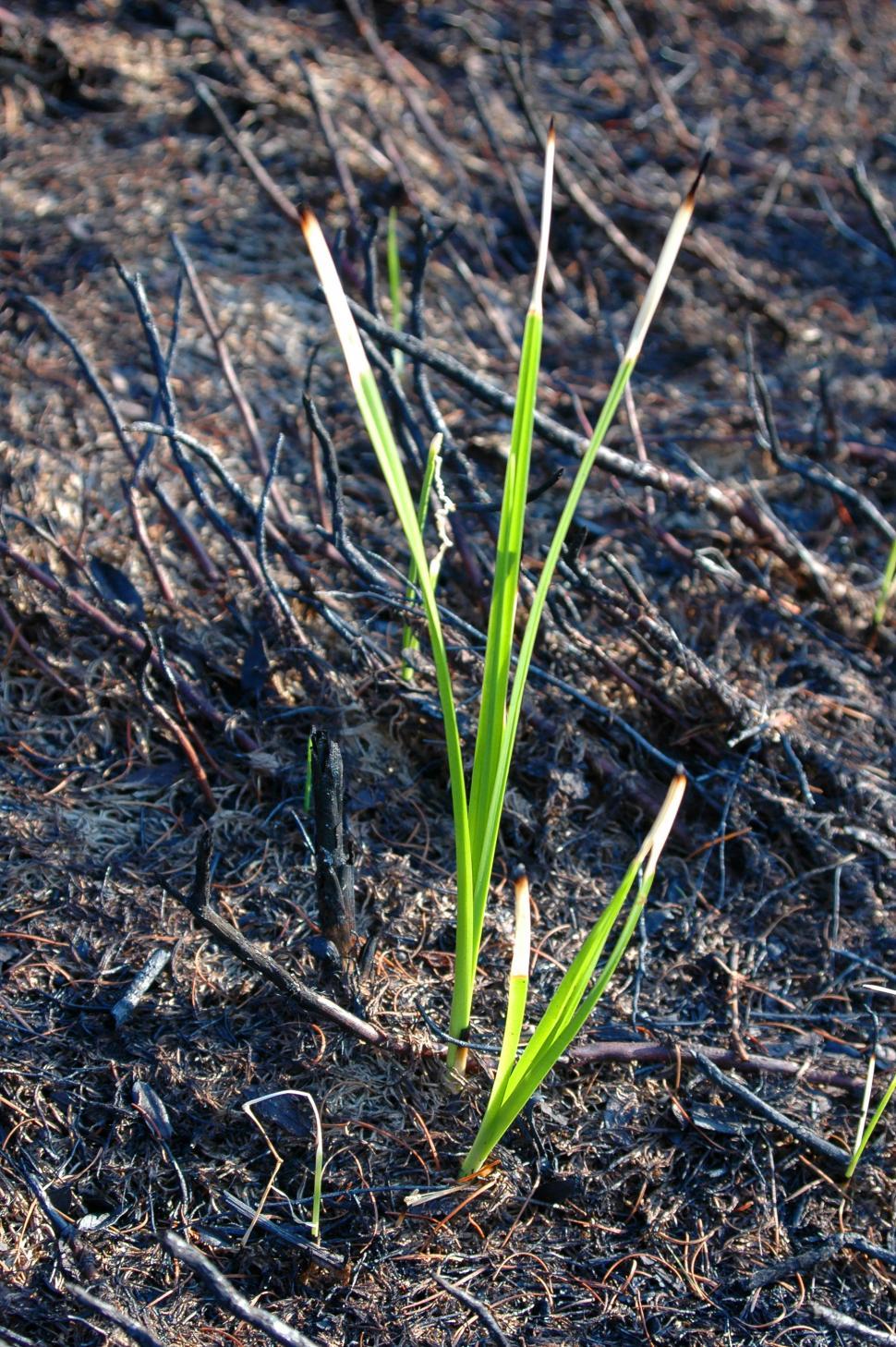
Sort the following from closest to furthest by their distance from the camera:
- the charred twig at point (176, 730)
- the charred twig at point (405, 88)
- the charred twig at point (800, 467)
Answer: the charred twig at point (176, 730) < the charred twig at point (800, 467) < the charred twig at point (405, 88)

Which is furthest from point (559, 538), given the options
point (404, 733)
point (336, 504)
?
point (404, 733)

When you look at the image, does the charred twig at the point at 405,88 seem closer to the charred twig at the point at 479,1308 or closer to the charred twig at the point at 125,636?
the charred twig at the point at 125,636

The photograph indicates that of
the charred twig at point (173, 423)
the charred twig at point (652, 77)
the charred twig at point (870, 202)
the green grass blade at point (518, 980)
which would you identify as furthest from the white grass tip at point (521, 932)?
the charred twig at point (652, 77)

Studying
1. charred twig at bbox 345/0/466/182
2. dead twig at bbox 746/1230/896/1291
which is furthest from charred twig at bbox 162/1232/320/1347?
charred twig at bbox 345/0/466/182

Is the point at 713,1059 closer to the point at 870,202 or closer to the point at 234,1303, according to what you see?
the point at 234,1303

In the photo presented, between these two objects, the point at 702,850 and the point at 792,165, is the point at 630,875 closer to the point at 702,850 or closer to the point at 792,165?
the point at 702,850

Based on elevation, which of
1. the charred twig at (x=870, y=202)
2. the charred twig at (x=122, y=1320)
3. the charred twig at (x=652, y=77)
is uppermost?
the charred twig at (x=652, y=77)

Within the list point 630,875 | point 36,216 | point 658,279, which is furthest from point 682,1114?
point 36,216

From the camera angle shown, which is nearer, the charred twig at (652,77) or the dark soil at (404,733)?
the dark soil at (404,733)
